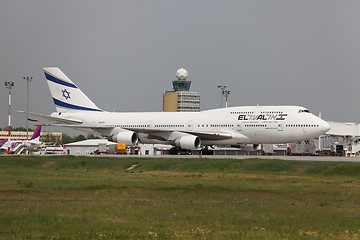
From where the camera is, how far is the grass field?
54.7 ft

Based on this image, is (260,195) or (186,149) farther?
(186,149)

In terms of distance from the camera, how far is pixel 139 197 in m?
26.0

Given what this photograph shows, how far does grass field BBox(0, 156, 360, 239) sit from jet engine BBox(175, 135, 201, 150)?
86.9ft

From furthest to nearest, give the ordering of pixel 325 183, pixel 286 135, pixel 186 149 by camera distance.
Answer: pixel 186 149 < pixel 286 135 < pixel 325 183

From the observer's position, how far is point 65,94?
3027 inches

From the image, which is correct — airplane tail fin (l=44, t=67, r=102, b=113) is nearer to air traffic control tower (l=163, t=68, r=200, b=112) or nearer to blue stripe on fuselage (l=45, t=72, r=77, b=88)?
blue stripe on fuselage (l=45, t=72, r=77, b=88)

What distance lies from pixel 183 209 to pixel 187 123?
4788 centimetres

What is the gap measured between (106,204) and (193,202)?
10.5 ft

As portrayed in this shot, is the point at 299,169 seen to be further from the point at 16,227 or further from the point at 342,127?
the point at 342,127

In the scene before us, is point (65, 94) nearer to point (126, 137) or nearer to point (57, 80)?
point (57, 80)

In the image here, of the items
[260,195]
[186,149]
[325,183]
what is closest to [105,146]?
[186,149]

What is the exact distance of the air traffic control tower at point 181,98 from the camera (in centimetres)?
16262

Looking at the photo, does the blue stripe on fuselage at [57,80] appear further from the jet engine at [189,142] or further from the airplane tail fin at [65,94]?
the jet engine at [189,142]

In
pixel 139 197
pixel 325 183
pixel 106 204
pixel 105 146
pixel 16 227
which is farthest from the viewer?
pixel 105 146
